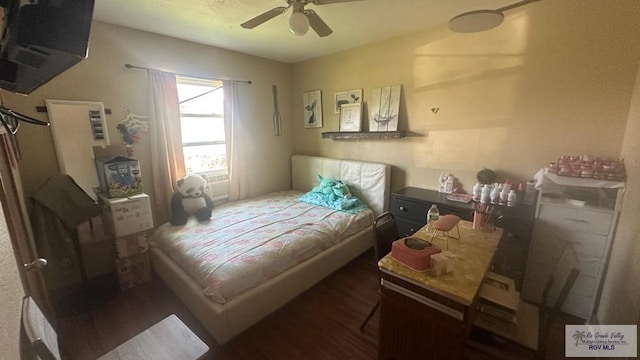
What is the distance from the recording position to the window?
312 centimetres

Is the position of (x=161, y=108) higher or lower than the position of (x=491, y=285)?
higher

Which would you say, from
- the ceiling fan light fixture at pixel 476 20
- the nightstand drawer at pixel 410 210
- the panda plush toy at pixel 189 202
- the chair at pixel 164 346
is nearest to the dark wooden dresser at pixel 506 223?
the nightstand drawer at pixel 410 210

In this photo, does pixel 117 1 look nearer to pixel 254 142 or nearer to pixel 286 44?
pixel 286 44

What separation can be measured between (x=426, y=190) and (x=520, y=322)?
1.63 m

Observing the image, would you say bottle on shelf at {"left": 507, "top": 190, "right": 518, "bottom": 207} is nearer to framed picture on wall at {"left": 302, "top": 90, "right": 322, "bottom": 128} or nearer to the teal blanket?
the teal blanket

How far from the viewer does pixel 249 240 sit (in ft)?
7.44

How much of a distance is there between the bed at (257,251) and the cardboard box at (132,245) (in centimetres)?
11

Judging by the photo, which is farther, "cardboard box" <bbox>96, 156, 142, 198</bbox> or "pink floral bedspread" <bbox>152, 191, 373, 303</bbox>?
"cardboard box" <bbox>96, 156, 142, 198</bbox>

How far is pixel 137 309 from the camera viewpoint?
7.09ft

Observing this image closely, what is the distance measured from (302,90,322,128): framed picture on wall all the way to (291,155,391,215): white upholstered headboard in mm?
542

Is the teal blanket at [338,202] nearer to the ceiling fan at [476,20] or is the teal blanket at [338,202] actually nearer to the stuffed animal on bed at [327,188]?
the stuffed animal on bed at [327,188]

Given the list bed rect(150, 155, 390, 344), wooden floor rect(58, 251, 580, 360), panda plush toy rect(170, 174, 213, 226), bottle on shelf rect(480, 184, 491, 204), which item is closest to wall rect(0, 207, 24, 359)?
bed rect(150, 155, 390, 344)

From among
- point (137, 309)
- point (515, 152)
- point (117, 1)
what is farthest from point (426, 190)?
point (117, 1)

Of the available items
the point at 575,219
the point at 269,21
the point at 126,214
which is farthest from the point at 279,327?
the point at 269,21
